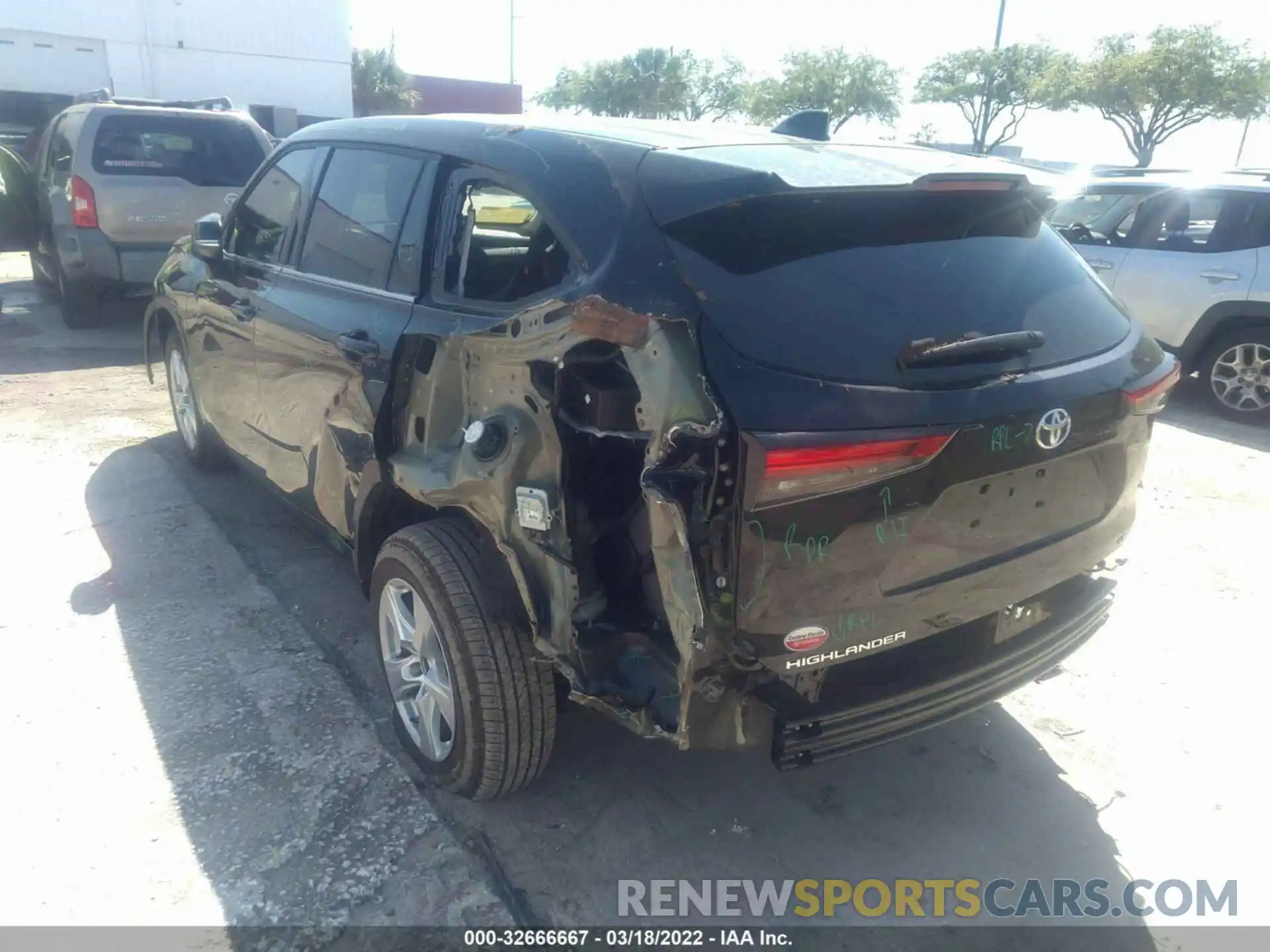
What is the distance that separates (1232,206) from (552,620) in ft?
22.6

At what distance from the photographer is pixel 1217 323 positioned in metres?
7.10

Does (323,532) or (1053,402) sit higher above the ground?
(1053,402)

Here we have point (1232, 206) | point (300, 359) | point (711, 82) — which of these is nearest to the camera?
point (300, 359)

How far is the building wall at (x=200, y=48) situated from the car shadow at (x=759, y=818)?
104 ft

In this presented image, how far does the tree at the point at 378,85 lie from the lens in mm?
41469

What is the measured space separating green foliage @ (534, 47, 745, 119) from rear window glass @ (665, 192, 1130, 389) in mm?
47763

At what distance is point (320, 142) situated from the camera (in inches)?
148

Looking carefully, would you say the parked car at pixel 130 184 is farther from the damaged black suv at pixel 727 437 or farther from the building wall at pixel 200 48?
the building wall at pixel 200 48

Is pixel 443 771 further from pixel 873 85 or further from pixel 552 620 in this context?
pixel 873 85

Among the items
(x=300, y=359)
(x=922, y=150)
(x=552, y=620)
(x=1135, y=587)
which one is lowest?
(x=1135, y=587)

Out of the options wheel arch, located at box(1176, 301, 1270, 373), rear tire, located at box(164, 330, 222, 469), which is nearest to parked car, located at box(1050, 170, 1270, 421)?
wheel arch, located at box(1176, 301, 1270, 373)

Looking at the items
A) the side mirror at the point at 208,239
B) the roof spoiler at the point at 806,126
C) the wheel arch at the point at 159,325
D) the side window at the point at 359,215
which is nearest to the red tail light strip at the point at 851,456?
the side window at the point at 359,215

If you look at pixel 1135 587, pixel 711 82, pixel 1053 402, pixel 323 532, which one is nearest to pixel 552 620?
pixel 1053 402

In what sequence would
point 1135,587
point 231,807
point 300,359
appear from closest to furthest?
point 231,807 < point 300,359 < point 1135,587
